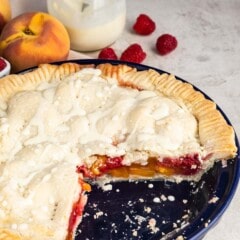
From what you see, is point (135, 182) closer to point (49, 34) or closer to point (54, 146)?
point (54, 146)

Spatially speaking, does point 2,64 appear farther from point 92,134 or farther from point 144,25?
point 144,25

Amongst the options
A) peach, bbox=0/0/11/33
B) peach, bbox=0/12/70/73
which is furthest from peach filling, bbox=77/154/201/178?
peach, bbox=0/0/11/33

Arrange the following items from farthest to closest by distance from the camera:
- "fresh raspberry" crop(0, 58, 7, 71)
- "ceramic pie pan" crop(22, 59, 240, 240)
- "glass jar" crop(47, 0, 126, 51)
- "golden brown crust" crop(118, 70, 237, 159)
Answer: "glass jar" crop(47, 0, 126, 51) → "fresh raspberry" crop(0, 58, 7, 71) → "golden brown crust" crop(118, 70, 237, 159) → "ceramic pie pan" crop(22, 59, 240, 240)

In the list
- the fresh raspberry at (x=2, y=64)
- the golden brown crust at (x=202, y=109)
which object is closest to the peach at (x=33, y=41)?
the fresh raspberry at (x=2, y=64)

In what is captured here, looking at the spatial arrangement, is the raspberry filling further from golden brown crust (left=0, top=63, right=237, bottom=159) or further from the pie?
golden brown crust (left=0, top=63, right=237, bottom=159)

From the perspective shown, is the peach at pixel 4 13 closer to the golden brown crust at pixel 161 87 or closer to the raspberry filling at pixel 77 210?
the golden brown crust at pixel 161 87

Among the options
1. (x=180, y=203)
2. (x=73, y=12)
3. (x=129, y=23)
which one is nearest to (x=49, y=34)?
(x=73, y=12)
